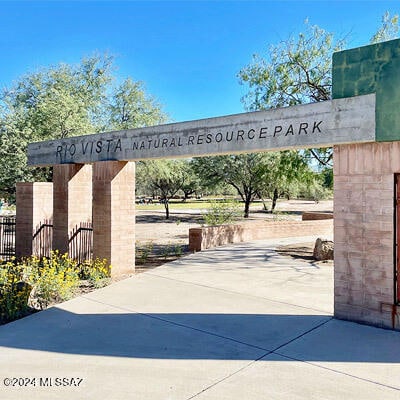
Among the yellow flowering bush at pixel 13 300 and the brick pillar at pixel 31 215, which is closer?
the yellow flowering bush at pixel 13 300

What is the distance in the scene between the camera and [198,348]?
5246 mm

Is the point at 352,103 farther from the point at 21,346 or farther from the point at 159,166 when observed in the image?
the point at 159,166

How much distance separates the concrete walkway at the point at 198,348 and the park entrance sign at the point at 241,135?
2.98 m

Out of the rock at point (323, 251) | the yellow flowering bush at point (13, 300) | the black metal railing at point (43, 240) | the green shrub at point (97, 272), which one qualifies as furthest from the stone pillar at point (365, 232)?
the black metal railing at point (43, 240)

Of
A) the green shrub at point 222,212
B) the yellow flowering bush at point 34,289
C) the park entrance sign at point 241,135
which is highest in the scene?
the park entrance sign at point 241,135

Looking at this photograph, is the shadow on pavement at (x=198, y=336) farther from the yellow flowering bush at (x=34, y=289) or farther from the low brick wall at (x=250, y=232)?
the low brick wall at (x=250, y=232)

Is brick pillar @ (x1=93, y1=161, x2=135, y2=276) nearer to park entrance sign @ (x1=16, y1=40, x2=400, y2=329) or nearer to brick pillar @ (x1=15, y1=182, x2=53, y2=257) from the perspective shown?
park entrance sign @ (x1=16, y1=40, x2=400, y2=329)

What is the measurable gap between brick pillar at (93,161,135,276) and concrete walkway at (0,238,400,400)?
1587mm

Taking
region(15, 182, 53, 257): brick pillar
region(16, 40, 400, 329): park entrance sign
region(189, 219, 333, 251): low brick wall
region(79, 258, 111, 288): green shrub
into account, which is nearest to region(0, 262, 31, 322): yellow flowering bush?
region(79, 258, 111, 288): green shrub

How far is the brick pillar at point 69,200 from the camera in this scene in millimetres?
11031

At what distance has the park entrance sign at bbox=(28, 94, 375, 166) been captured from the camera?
20.3 ft

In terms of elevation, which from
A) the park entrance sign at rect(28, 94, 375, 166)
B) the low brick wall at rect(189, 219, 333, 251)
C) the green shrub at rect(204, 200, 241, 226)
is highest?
the park entrance sign at rect(28, 94, 375, 166)

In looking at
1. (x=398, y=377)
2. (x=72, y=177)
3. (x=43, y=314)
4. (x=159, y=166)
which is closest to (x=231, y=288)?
(x=43, y=314)

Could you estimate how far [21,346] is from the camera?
5.45 metres
